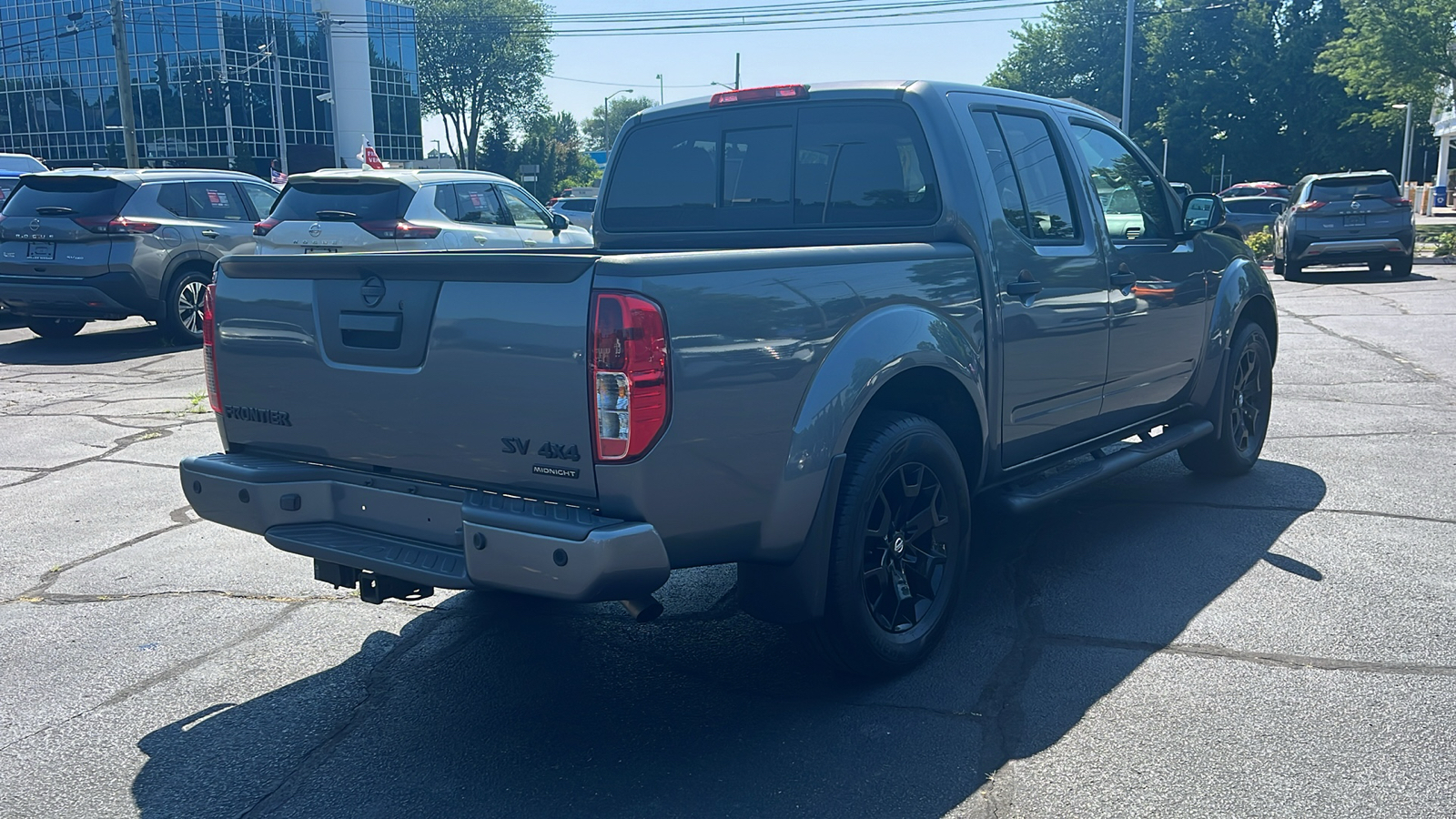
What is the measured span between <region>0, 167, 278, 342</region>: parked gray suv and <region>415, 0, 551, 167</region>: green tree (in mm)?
63899

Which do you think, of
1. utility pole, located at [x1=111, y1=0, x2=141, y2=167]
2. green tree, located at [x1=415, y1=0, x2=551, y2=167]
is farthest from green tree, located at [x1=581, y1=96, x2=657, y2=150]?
utility pole, located at [x1=111, y1=0, x2=141, y2=167]

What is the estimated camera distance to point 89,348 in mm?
13094

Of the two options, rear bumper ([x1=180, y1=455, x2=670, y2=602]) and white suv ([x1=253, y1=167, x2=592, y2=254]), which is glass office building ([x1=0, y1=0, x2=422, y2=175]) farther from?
rear bumper ([x1=180, y1=455, x2=670, y2=602])

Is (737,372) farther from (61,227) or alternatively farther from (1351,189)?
(1351,189)

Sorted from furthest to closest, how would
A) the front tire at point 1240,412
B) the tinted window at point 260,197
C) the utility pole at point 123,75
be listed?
the utility pole at point 123,75
the tinted window at point 260,197
the front tire at point 1240,412

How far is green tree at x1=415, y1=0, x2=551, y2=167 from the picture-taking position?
75188mm

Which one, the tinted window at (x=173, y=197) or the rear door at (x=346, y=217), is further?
→ the tinted window at (x=173, y=197)

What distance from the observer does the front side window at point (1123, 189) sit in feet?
17.9

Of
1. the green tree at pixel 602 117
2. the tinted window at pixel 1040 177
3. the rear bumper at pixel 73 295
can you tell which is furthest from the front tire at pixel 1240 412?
the green tree at pixel 602 117

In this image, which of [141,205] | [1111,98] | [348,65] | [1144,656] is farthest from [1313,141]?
[1144,656]

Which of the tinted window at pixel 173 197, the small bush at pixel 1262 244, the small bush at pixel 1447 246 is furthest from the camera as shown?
the small bush at pixel 1262 244

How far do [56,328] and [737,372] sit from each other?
13025 mm

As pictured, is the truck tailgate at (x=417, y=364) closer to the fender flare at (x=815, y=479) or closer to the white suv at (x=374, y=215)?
the fender flare at (x=815, y=479)

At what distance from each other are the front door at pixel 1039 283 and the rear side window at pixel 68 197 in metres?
10.6
